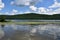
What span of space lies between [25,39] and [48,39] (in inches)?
75.7

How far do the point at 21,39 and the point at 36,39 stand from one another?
1256 mm

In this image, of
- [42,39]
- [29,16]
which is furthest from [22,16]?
[42,39]

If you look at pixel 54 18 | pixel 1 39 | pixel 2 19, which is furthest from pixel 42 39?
pixel 54 18

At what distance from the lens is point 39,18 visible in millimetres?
73438

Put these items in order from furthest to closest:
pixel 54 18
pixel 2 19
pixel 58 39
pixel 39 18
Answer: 1. pixel 39 18
2. pixel 54 18
3. pixel 2 19
4. pixel 58 39

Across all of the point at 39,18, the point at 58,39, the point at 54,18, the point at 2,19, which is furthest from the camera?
the point at 39,18

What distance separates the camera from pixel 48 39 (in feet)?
46.8

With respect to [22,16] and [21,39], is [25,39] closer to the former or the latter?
[21,39]

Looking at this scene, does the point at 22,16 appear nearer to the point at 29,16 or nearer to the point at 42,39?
the point at 29,16

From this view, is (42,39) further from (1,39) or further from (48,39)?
(1,39)

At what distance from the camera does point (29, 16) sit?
7212cm

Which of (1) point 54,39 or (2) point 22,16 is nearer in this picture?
(1) point 54,39

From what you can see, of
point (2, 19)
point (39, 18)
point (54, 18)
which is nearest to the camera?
point (2, 19)

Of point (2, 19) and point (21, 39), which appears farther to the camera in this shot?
point (2, 19)
